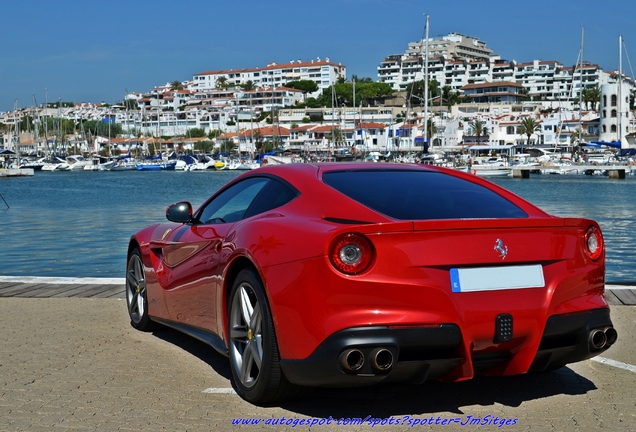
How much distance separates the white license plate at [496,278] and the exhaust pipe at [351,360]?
0.57m

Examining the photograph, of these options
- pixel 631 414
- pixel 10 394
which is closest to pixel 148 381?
pixel 10 394

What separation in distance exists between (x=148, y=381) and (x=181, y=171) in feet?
423

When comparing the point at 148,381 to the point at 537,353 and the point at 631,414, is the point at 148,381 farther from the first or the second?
the point at 631,414

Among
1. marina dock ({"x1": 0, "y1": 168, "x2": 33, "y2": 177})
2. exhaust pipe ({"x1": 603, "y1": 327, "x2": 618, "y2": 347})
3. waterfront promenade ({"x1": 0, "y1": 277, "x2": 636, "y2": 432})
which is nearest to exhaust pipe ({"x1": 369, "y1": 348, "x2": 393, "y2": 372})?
waterfront promenade ({"x1": 0, "y1": 277, "x2": 636, "y2": 432})

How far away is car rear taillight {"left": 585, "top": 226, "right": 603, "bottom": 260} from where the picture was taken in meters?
4.91

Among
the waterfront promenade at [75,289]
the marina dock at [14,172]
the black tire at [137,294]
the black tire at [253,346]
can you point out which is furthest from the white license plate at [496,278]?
the marina dock at [14,172]

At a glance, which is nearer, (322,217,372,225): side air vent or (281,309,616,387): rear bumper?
(281,309,616,387): rear bumper

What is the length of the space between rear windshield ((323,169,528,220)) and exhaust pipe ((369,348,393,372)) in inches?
31.3

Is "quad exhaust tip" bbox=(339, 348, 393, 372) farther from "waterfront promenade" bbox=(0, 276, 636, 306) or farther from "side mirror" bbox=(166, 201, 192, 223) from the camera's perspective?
"waterfront promenade" bbox=(0, 276, 636, 306)

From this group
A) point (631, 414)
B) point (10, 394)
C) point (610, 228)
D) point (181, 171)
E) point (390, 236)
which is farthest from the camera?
point (181, 171)

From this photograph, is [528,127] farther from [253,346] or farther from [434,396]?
[253,346]

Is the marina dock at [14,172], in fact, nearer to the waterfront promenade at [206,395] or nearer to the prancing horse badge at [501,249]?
the waterfront promenade at [206,395]

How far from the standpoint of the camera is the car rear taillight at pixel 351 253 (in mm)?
4359

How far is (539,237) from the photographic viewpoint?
15.4ft
